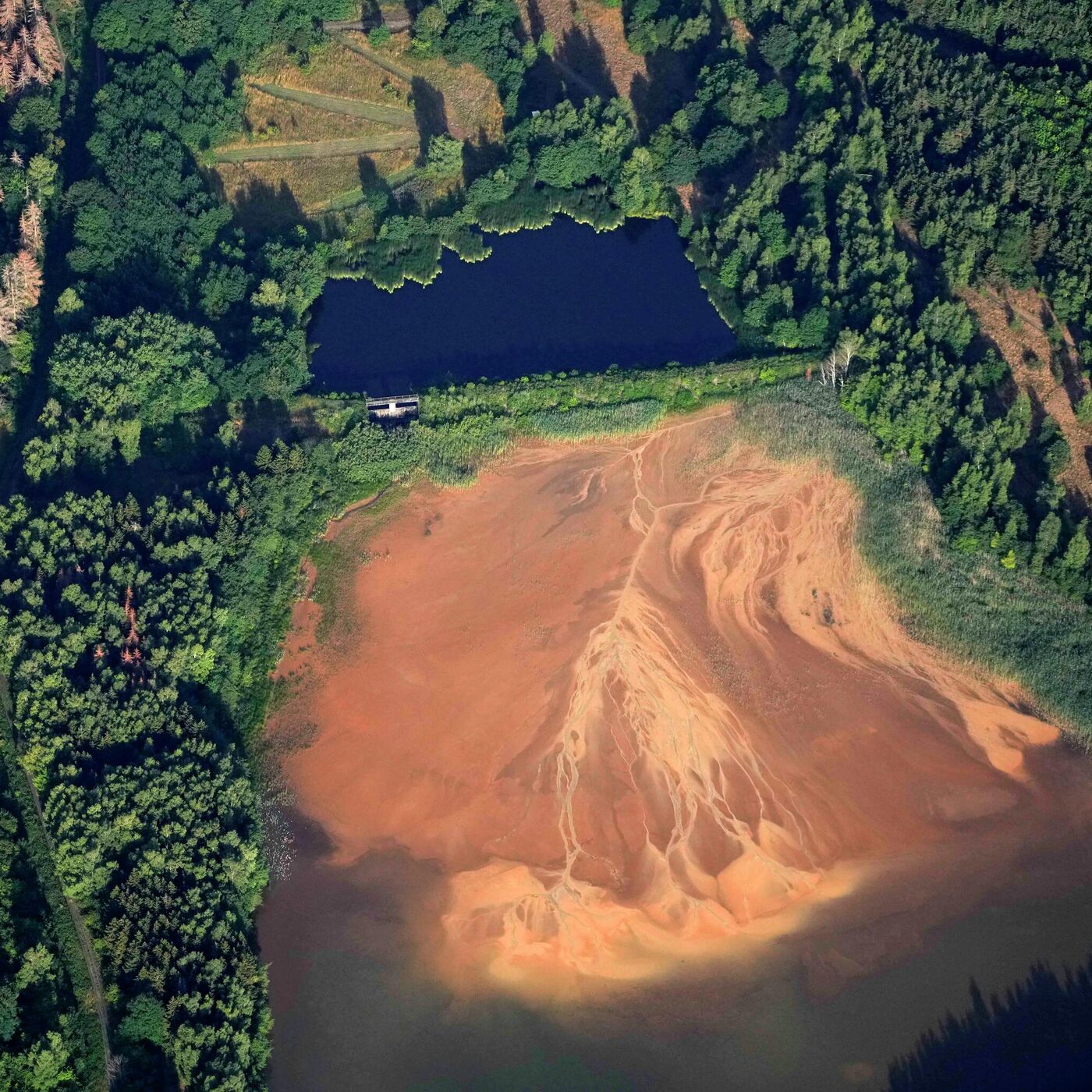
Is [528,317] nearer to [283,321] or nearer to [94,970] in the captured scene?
[283,321]

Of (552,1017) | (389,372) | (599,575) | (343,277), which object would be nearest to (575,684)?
(599,575)

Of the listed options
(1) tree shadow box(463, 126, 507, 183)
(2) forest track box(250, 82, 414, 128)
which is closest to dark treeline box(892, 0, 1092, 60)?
(1) tree shadow box(463, 126, 507, 183)

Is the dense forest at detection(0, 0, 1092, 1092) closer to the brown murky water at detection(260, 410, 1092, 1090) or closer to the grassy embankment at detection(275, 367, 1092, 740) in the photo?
the grassy embankment at detection(275, 367, 1092, 740)

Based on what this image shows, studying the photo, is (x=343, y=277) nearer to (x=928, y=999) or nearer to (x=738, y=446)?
(x=738, y=446)

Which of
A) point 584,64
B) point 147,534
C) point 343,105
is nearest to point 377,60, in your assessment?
point 343,105

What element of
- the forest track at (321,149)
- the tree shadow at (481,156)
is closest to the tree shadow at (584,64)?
the tree shadow at (481,156)
